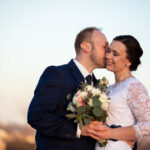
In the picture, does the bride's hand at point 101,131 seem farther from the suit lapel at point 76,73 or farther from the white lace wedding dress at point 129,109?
the suit lapel at point 76,73

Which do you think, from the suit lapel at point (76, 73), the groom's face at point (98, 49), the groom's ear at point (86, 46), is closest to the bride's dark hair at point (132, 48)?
the groom's face at point (98, 49)

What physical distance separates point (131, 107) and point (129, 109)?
0.10 m

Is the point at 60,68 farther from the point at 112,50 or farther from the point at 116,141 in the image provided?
the point at 116,141

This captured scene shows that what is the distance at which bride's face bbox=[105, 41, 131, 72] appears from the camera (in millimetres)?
5141

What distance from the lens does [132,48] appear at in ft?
16.9

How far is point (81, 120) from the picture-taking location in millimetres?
4391

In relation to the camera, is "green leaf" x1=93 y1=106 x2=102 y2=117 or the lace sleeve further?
the lace sleeve

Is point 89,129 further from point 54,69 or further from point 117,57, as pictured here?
point 117,57

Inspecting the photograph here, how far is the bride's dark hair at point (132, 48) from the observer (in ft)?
16.9

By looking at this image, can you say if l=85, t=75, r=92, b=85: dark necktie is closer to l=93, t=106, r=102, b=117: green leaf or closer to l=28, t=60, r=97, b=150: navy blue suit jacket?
l=28, t=60, r=97, b=150: navy blue suit jacket

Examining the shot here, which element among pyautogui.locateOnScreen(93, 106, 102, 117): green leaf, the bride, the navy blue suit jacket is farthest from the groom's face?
pyautogui.locateOnScreen(93, 106, 102, 117): green leaf

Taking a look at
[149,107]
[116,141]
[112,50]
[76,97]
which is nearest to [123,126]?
[116,141]

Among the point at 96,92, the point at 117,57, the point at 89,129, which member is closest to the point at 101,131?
the point at 89,129

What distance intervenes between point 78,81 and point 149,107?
4.47ft
